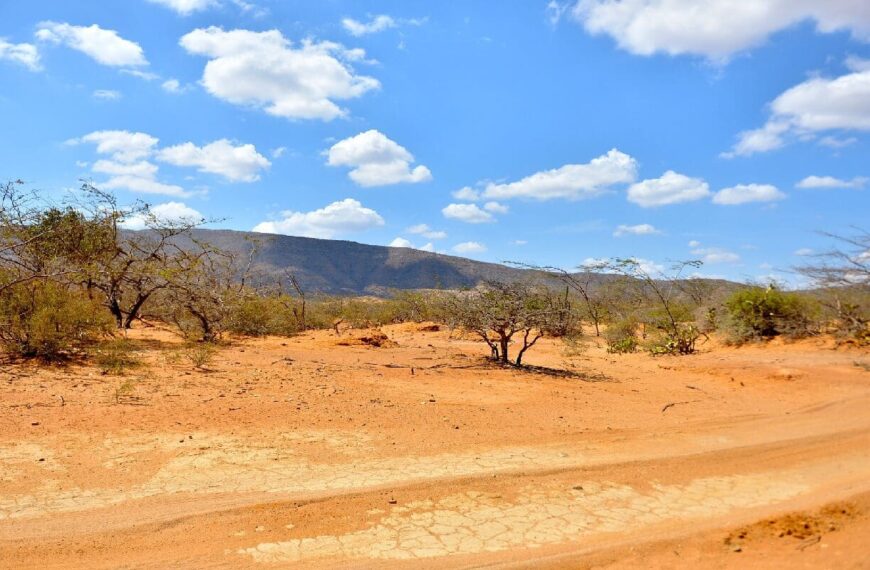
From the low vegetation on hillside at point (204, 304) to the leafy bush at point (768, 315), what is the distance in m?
0.04

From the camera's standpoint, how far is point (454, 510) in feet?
18.0

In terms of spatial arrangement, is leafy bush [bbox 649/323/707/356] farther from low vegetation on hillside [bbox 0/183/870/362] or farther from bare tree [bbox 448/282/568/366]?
bare tree [bbox 448/282/568/366]

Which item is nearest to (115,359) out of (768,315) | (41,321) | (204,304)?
(41,321)

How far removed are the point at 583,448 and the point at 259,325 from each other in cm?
1650

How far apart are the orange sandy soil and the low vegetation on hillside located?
1.77 m

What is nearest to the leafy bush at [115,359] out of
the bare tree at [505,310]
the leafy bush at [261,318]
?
the leafy bush at [261,318]

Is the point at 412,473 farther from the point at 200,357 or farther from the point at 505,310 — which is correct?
the point at 505,310

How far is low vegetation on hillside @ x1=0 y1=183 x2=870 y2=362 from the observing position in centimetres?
1194

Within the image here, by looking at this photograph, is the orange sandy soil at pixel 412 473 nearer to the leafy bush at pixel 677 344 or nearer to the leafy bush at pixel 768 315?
the leafy bush at pixel 677 344

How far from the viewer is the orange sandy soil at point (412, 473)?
15.4 ft

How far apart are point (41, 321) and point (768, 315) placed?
2162cm

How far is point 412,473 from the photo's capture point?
6.37 meters

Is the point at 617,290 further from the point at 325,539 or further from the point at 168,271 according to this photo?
the point at 325,539

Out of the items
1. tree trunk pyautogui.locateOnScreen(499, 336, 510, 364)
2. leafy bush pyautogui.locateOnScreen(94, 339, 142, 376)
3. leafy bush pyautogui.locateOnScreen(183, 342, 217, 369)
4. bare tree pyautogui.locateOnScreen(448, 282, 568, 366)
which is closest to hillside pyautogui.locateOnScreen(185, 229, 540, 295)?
tree trunk pyautogui.locateOnScreen(499, 336, 510, 364)
